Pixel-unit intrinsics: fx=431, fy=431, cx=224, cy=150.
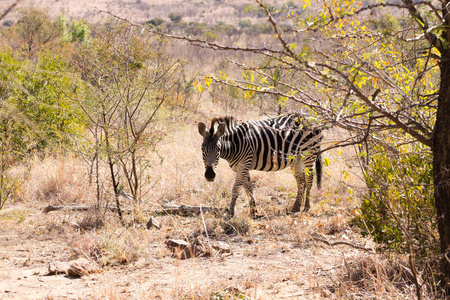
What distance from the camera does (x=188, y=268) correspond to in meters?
4.38

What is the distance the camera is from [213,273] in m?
4.34

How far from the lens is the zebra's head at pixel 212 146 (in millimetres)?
6570

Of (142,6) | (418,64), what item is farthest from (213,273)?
(142,6)

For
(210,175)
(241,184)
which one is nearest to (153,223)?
(210,175)

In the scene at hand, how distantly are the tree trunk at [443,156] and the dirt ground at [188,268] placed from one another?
0.98 meters

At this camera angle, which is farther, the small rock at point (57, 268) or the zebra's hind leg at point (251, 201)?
the zebra's hind leg at point (251, 201)

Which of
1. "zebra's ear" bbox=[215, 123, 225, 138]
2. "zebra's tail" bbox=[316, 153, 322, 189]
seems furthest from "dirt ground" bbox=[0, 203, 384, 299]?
"zebra's tail" bbox=[316, 153, 322, 189]

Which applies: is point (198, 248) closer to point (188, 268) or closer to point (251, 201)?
point (188, 268)

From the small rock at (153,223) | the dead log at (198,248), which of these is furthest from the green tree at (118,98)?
the dead log at (198,248)

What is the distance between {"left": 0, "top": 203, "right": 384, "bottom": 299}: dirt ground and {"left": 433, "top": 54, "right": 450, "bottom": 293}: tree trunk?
38.6 inches

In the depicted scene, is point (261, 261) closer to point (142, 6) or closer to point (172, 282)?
point (172, 282)

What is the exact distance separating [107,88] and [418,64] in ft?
13.3

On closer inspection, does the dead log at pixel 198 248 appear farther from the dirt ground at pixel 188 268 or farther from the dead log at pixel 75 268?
the dead log at pixel 75 268

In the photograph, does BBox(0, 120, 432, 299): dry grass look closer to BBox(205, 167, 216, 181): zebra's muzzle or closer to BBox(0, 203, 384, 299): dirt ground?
BBox(0, 203, 384, 299): dirt ground
